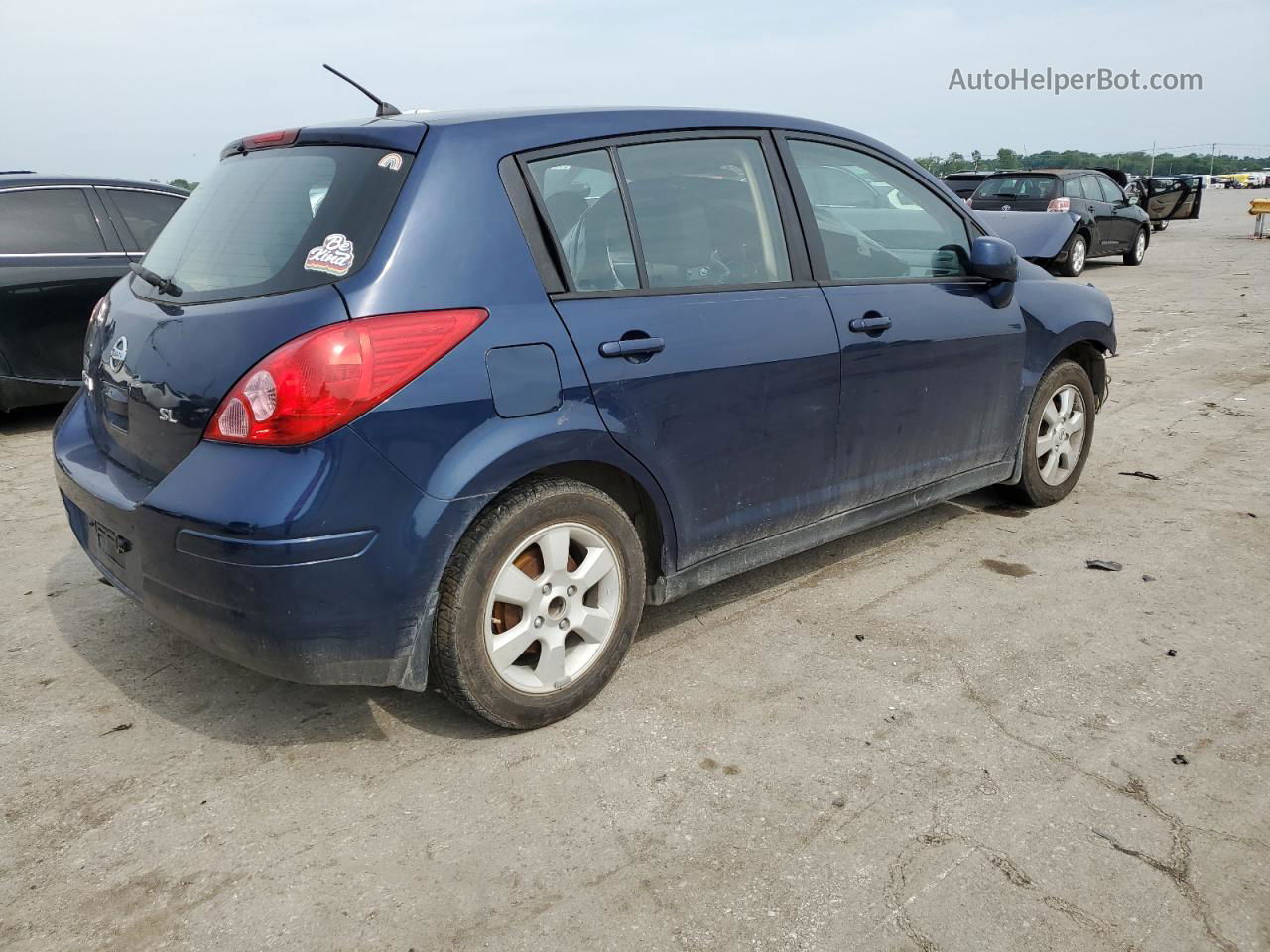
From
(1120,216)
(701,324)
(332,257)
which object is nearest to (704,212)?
(701,324)

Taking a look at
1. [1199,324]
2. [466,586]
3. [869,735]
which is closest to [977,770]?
[869,735]

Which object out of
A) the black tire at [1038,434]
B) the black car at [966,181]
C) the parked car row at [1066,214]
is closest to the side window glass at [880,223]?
the black tire at [1038,434]

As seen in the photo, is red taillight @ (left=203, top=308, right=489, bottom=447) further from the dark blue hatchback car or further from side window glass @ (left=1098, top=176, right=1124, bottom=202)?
side window glass @ (left=1098, top=176, right=1124, bottom=202)

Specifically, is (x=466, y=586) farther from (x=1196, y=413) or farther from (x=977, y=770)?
(x=1196, y=413)

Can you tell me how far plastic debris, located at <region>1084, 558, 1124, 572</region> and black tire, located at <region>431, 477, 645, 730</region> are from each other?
7.36ft

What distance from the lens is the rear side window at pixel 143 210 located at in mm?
7305

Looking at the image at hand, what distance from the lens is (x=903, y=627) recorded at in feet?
12.6

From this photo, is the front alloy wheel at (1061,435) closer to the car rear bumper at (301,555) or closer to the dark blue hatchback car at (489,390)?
the dark blue hatchback car at (489,390)

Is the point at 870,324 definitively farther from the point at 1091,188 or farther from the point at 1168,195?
→ the point at 1168,195

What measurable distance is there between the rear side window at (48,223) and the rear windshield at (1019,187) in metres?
13.6

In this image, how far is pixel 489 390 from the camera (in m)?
2.80

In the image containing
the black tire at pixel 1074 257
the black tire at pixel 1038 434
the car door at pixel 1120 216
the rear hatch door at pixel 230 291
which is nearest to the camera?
the rear hatch door at pixel 230 291

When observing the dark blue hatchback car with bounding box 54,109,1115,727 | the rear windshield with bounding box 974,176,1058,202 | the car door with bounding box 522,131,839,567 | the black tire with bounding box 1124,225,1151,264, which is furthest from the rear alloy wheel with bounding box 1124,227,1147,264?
the car door with bounding box 522,131,839,567

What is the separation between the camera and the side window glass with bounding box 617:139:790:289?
3.31 m
